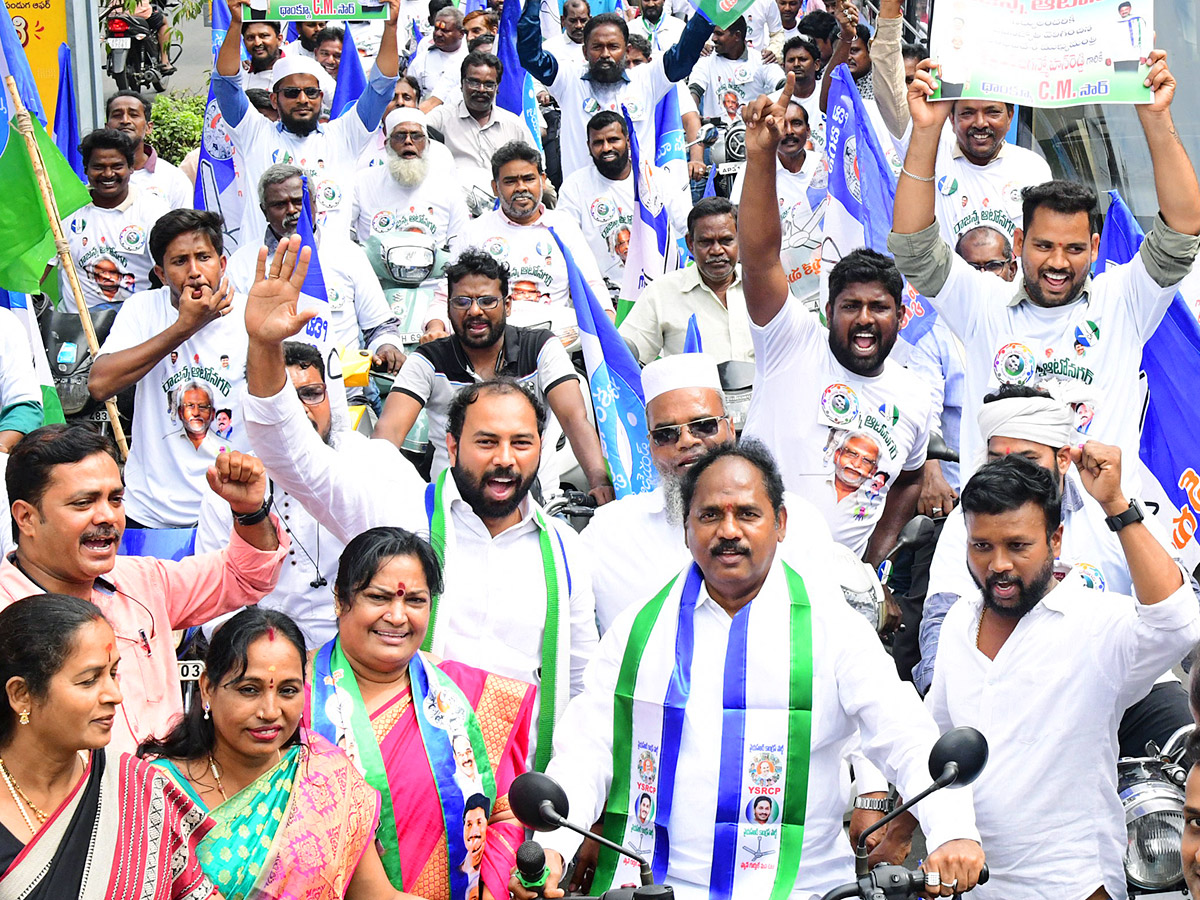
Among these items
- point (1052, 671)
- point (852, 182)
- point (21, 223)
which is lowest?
point (1052, 671)

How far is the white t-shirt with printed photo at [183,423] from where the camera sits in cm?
600

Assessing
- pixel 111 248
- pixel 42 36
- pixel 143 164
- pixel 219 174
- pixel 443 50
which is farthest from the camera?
pixel 443 50

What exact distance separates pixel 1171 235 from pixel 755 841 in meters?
2.71

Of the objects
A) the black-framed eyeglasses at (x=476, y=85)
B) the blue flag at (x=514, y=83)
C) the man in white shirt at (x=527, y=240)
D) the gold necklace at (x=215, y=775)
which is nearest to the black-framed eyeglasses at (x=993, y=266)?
the man in white shirt at (x=527, y=240)

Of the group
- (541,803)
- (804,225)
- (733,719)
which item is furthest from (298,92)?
(541,803)

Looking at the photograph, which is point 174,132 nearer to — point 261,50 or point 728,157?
point 261,50

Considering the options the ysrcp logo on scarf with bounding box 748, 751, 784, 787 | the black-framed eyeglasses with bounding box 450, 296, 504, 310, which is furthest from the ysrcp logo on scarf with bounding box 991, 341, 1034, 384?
the ysrcp logo on scarf with bounding box 748, 751, 784, 787

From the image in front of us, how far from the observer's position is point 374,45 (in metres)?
13.5

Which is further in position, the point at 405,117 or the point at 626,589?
the point at 405,117

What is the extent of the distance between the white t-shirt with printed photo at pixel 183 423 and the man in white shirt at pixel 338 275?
52.4 inches

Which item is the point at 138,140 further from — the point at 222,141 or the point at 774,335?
the point at 774,335

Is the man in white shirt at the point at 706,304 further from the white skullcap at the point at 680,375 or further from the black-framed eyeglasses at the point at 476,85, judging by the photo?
the black-framed eyeglasses at the point at 476,85

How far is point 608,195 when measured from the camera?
9.34 m

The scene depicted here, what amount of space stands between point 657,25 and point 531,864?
11675 mm
